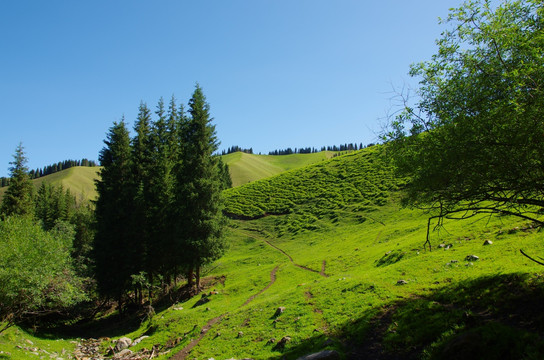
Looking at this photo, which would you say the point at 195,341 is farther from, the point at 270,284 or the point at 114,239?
the point at 114,239

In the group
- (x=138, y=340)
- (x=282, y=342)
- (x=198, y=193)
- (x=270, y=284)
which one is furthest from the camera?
(x=198, y=193)

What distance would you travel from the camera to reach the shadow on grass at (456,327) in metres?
10.5

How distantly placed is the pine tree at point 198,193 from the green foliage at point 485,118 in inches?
1160

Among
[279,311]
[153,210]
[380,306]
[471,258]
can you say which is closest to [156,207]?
[153,210]

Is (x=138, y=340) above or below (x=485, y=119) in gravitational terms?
below

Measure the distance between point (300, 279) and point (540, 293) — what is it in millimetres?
25234

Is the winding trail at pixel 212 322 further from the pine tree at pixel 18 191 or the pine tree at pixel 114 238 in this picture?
the pine tree at pixel 18 191

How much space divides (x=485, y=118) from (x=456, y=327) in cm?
828

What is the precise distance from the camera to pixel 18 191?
175 feet

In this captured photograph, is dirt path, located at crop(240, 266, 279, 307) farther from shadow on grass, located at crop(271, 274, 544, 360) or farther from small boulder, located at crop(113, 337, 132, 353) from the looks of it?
shadow on grass, located at crop(271, 274, 544, 360)

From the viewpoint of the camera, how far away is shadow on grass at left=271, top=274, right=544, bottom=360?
10461 mm

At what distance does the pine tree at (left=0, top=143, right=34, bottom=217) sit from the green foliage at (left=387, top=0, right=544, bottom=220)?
63101mm

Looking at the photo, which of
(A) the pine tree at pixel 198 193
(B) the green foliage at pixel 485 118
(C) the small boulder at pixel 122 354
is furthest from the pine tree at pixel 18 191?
(B) the green foliage at pixel 485 118

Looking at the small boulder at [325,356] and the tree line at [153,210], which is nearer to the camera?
the small boulder at [325,356]
